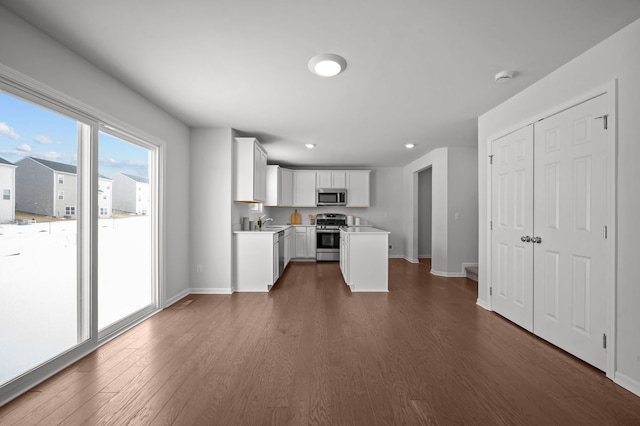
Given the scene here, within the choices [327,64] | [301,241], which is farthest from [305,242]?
[327,64]

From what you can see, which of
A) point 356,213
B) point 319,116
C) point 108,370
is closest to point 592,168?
point 319,116

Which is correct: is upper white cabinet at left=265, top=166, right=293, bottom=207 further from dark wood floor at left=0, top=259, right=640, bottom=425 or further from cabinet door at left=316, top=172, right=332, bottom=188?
dark wood floor at left=0, top=259, right=640, bottom=425

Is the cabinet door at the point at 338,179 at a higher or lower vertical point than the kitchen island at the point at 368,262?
higher

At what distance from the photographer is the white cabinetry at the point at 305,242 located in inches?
272

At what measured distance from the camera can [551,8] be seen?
1683 mm

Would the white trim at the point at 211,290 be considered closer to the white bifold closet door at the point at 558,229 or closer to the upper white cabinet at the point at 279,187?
the upper white cabinet at the point at 279,187

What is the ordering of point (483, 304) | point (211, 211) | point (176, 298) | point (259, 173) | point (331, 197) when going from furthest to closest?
point (331, 197), point (259, 173), point (211, 211), point (176, 298), point (483, 304)

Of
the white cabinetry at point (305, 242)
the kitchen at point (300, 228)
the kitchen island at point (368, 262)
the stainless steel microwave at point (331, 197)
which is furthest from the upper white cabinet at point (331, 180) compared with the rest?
the kitchen island at point (368, 262)

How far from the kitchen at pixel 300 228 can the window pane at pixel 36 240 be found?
2.13m

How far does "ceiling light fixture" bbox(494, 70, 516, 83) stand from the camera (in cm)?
245

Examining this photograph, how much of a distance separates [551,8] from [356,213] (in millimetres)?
5955

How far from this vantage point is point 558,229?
7.91ft

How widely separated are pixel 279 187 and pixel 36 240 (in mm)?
4684

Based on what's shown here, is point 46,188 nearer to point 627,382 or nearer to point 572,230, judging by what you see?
point 572,230
